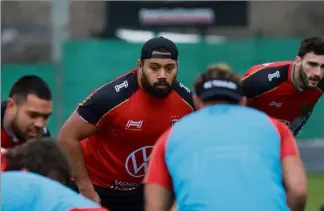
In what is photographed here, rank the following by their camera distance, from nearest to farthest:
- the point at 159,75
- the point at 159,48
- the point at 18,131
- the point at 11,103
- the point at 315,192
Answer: the point at 18,131
the point at 11,103
the point at 159,75
the point at 159,48
the point at 315,192

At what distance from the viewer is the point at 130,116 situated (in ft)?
30.5

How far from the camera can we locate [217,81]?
19.4ft

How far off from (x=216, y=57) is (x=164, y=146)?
15931mm

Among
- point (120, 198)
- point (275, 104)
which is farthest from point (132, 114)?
point (275, 104)

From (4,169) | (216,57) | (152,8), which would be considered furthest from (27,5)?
(4,169)

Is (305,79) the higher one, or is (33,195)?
(33,195)

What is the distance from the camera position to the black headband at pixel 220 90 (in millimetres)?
5902

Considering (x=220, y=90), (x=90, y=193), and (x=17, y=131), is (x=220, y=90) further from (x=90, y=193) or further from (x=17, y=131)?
(x=90, y=193)

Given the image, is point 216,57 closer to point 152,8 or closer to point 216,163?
point 152,8

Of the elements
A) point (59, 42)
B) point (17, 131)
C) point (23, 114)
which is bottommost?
point (59, 42)

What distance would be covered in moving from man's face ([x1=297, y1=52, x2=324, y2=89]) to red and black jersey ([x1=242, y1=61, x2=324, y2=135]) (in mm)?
A: 188

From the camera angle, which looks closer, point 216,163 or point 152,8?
point 216,163

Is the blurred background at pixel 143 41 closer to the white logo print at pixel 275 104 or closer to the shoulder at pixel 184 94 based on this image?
the white logo print at pixel 275 104

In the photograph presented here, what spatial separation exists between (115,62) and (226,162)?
50.1ft
